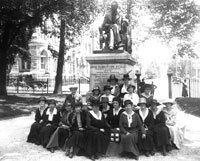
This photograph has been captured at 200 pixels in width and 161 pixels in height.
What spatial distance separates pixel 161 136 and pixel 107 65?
369 centimetres

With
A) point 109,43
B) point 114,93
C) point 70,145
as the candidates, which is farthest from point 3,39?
point 70,145

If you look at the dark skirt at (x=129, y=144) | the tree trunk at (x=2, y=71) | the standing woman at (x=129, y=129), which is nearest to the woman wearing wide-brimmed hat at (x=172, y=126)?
the standing woman at (x=129, y=129)

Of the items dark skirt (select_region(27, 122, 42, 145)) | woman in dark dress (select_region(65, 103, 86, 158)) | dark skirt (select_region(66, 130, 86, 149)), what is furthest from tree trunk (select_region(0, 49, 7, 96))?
dark skirt (select_region(66, 130, 86, 149))

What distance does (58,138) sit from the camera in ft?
23.9

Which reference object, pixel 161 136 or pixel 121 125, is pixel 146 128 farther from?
pixel 121 125

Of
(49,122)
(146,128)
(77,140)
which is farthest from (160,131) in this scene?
(49,122)

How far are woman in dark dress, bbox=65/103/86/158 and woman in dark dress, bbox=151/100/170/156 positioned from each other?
1.86 m

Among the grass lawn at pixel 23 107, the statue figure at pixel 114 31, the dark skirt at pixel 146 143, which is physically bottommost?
the dark skirt at pixel 146 143

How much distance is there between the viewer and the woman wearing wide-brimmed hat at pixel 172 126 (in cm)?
733

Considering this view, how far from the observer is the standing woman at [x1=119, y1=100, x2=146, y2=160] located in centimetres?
652

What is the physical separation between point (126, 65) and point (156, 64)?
103 metres

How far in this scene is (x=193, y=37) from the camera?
70.0ft

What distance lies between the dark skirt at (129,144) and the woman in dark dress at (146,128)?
211 mm

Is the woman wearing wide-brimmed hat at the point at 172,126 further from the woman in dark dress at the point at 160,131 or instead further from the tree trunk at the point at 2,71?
the tree trunk at the point at 2,71
